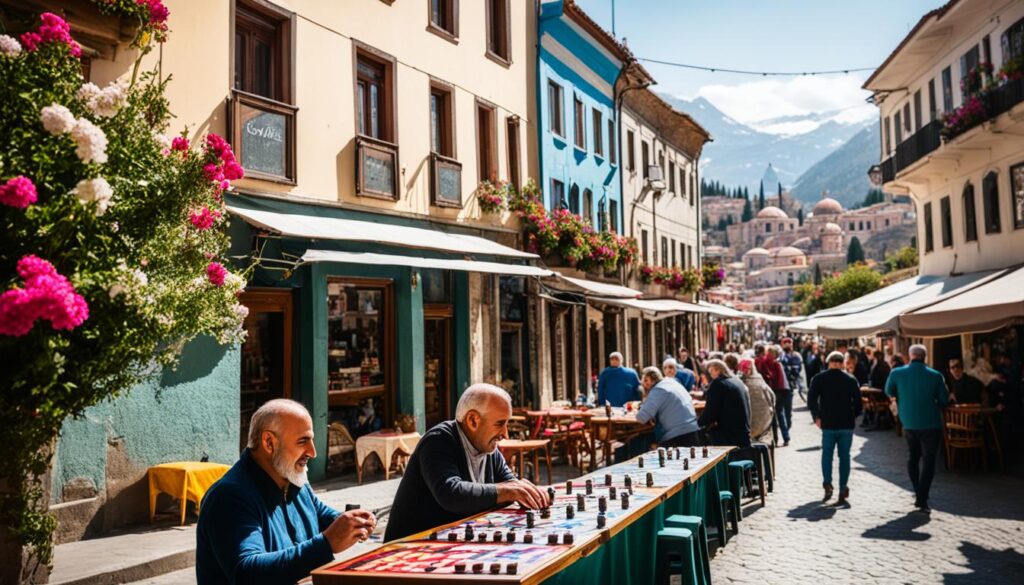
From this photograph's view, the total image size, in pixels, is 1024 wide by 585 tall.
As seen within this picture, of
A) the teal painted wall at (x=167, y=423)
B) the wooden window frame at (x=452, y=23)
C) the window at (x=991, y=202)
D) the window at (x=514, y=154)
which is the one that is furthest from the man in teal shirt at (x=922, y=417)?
the window at (x=991, y=202)

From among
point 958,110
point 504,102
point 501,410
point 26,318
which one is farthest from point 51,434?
point 958,110

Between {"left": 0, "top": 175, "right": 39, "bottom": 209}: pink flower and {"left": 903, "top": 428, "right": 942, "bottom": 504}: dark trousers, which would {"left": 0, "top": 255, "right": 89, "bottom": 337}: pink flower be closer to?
{"left": 0, "top": 175, "right": 39, "bottom": 209}: pink flower

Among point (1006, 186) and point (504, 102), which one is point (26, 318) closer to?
point (504, 102)

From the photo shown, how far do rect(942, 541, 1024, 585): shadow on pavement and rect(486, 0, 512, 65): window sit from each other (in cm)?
1374

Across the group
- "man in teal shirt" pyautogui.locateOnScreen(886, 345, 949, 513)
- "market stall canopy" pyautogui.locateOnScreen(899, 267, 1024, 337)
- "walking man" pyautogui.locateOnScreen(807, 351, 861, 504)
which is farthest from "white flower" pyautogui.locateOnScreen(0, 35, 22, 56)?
"market stall canopy" pyautogui.locateOnScreen(899, 267, 1024, 337)

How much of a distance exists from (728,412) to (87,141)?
8.26m

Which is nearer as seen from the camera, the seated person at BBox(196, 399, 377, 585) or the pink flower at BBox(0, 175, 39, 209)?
the seated person at BBox(196, 399, 377, 585)

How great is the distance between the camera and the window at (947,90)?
77.4 ft

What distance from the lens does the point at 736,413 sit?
10.6 meters

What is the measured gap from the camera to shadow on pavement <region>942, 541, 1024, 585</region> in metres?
7.29

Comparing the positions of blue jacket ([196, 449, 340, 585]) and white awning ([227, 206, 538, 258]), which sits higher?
white awning ([227, 206, 538, 258])

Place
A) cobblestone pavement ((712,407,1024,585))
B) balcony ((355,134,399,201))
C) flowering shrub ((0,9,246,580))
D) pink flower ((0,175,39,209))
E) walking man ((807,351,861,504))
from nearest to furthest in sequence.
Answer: pink flower ((0,175,39,209)), flowering shrub ((0,9,246,580)), cobblestone pavement ((712,407,1024,585)), walking man ((807,351,861,504)), balcony ((355,134,399,201))

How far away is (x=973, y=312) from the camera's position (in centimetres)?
1248

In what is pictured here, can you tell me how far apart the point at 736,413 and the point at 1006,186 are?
13455mm
